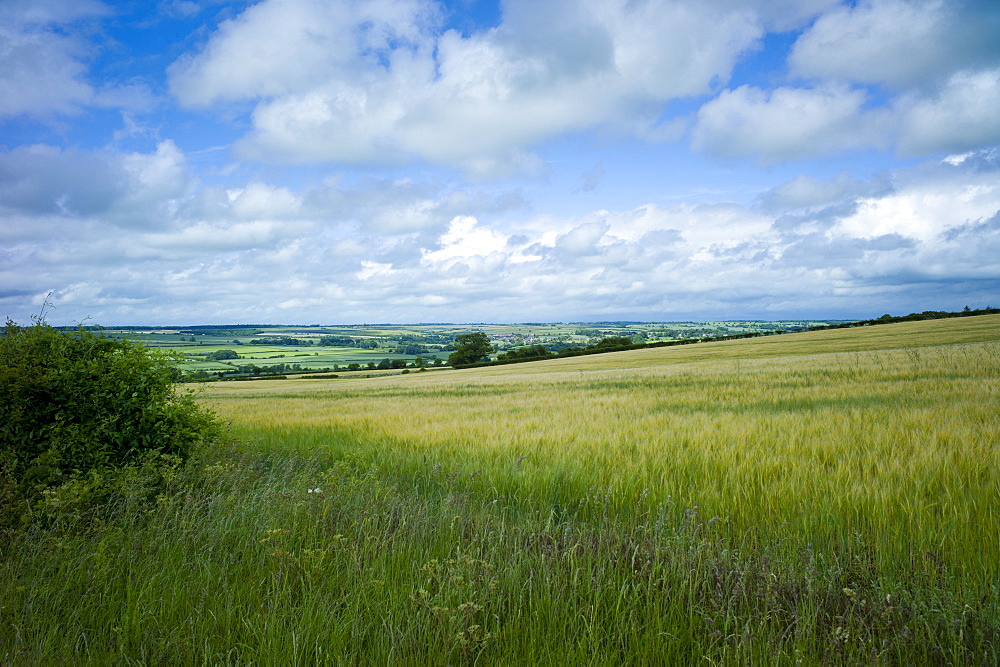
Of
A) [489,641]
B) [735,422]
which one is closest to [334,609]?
[489,641]

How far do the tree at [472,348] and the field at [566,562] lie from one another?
304 feet

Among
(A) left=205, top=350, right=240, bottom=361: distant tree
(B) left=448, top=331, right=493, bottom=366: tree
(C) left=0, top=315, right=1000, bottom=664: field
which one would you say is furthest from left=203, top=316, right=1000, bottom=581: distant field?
(B) left=448, top=331, right=493, bottom=366: tree

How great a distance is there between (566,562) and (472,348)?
10035cm

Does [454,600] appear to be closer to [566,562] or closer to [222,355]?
[566,562]

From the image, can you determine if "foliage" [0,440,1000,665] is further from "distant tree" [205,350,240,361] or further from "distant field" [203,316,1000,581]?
"distant tree" [205,350,240,361]

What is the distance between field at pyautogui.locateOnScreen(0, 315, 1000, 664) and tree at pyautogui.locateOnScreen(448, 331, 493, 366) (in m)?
92.6

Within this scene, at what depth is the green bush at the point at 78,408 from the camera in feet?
18.0

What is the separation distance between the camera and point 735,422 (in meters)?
8.94

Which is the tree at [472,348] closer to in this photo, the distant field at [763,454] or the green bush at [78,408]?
the distant field at [763,454]

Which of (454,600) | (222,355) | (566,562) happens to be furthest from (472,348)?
(454,600)

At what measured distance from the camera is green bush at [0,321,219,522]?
5480 mm

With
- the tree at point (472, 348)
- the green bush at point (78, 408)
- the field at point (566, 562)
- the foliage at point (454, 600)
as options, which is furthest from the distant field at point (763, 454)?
the tree at point (472, 348)

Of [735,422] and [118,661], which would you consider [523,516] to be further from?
[735,422]

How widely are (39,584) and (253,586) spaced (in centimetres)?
167
